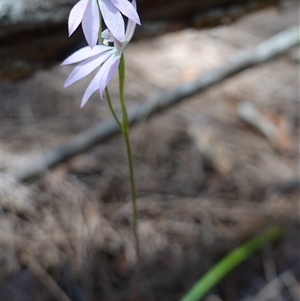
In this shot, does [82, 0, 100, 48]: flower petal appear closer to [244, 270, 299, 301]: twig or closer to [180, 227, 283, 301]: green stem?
[180, 227, 283, 301]: green stem

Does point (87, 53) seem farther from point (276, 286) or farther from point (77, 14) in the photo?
point (276, 286)

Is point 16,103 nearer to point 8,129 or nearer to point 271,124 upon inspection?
point 8,129

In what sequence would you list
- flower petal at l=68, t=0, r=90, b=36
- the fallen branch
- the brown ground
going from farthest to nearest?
the fallen branch, the brown ground, flower petal at l=68, t=0, r=90, b=36

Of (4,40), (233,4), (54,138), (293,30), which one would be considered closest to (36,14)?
(4,40)

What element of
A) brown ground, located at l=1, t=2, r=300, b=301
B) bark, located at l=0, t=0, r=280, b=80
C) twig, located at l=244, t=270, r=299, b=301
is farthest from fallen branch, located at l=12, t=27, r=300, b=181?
twig, located at l=244, t=270, r=299, b=301

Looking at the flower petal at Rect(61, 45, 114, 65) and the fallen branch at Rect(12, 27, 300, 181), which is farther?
the fallen branch at Rect(12, 27, 300, 181)
